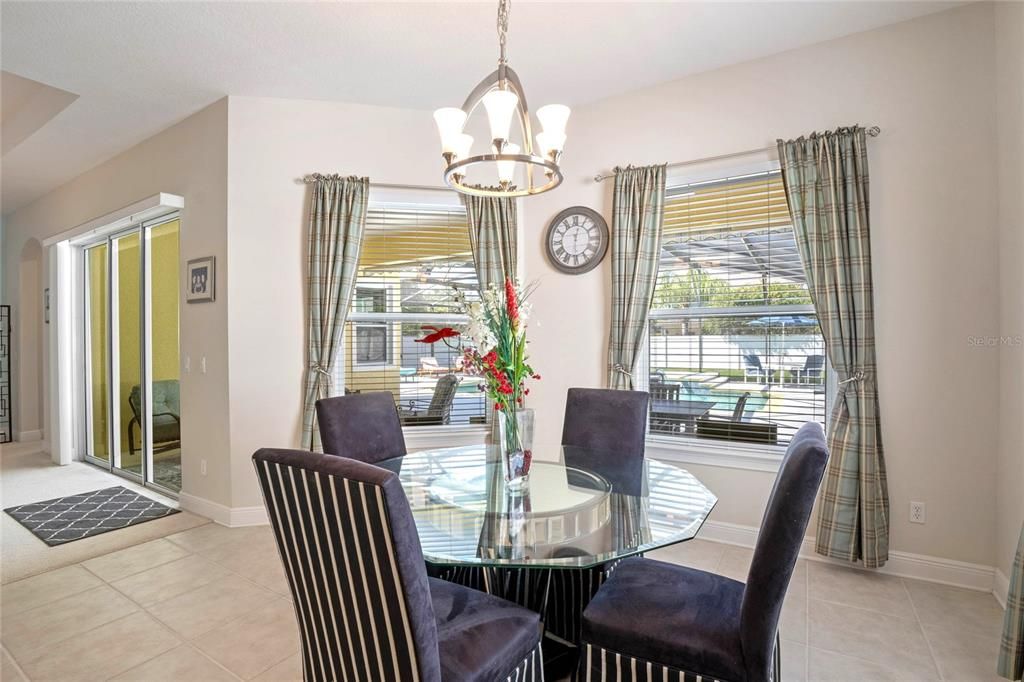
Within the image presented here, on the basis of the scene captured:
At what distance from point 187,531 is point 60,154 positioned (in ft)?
11.9

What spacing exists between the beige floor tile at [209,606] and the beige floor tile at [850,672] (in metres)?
2.38

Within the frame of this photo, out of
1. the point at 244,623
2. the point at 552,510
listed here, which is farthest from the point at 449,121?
the point at 244,623

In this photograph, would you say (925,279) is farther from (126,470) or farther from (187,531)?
(126,470)

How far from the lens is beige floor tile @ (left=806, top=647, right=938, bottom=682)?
1904 millimetres

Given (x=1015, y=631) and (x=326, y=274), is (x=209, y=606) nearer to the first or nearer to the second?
(x=326, y=274)

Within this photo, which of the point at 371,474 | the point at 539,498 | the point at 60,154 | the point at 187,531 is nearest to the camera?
the point at 371,474

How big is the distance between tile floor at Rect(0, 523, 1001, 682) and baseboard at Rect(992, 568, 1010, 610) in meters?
0.04

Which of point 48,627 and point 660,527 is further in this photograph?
point 48,627

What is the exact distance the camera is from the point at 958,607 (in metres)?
2.41

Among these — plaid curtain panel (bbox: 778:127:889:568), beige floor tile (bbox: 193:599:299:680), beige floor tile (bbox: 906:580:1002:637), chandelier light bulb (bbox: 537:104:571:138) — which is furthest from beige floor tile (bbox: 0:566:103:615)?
beige floor tile (bbox: 906:580:1002:637)

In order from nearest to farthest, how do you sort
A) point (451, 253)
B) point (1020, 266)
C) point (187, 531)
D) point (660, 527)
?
point (660, 527) → point (1020, 266) → point (187, 531) → point (451, 253)

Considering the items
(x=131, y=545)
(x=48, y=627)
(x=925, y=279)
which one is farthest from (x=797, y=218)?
Result: (x=131, y=545)

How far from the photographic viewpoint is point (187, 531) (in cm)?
346

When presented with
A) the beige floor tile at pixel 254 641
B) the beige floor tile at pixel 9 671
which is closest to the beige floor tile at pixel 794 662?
the beige floor tile at pixel 254 641
